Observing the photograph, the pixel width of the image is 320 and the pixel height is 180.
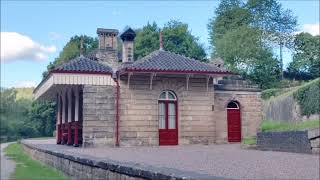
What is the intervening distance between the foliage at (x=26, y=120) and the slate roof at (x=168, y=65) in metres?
34.9

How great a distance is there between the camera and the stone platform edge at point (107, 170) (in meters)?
6.43

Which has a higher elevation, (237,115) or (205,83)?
(205,83)

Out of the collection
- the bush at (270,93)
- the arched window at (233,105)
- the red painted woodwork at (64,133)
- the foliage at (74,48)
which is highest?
the foliage at (74,48)

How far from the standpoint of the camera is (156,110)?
2125 centimetres

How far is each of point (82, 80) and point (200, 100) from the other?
5509 millimetres

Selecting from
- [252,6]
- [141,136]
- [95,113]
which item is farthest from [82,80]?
[252,6]

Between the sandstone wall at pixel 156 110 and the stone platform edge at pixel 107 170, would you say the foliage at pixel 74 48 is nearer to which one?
the sandstone wall at pixel 156 110

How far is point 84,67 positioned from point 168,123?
450cm

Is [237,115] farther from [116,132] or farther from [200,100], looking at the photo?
[116,132]

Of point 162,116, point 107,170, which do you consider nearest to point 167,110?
point 162,116

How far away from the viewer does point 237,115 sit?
23.5 metres

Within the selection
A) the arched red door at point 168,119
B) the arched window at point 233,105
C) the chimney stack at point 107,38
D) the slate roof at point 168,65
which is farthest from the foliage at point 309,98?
Answer: the chimney stack at point 107,38

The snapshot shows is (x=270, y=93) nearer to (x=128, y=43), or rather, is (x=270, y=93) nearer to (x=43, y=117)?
(x=128, y=43)

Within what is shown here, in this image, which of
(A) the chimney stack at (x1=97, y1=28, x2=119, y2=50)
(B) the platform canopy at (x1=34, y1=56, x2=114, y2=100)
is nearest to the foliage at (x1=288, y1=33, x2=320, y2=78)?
(A) the chimney stack at (x1=97, y1=28, x2=119, y2=50)
